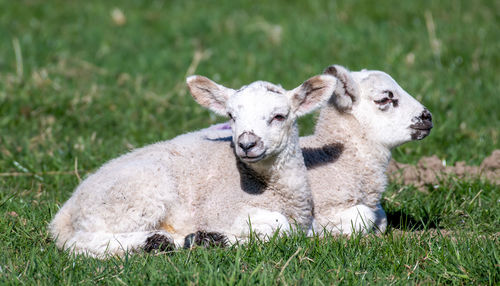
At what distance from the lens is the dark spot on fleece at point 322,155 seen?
233 inches

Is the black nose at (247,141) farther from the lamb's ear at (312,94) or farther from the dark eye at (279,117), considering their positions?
the lamb's ear at (312,94)

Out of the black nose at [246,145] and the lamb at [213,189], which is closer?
the black nose at [246,145]

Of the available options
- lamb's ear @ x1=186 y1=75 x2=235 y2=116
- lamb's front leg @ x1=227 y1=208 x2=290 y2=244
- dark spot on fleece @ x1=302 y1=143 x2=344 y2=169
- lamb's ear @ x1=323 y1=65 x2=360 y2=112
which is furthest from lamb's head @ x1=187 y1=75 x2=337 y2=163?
dark spot on fleece @ x1=302 y1=143 x2=344 y2=169

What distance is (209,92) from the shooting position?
5.56 metres

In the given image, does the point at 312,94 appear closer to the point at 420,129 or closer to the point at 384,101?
the point at 384,101

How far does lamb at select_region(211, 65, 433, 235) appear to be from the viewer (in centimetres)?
569

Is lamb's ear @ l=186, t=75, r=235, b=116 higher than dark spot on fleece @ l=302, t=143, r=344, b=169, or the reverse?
lamb's ear @ l=186, t=75, r=235, b=116

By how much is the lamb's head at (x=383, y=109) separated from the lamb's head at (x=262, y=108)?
0.41 metres

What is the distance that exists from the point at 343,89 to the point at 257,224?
1357 millimetres

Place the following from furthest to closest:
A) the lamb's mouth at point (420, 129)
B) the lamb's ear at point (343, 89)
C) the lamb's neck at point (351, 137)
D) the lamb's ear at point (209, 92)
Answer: the lamb's neck at point (351, 137) < the lamb's mouth at point (420, 129) < the lamb's ear at point (343, 89) < the lamb's ear at point (209, 92)

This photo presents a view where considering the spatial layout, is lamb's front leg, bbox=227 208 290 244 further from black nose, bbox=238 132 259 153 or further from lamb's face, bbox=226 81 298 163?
black nose, bbox=238 132 259 153

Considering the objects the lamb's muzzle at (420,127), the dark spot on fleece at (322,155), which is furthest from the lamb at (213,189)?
the lamb's muzzle at (420,127)

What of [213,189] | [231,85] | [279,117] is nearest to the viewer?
[279,117]

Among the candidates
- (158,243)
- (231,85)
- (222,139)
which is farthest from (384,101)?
(231,85)
